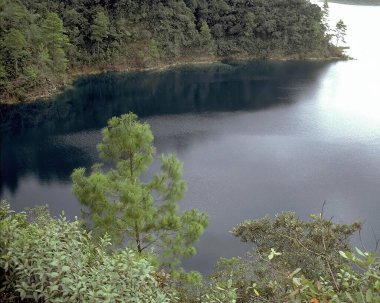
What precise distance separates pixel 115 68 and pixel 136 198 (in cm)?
2588

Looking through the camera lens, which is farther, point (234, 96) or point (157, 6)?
point (157, 6)

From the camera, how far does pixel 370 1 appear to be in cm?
6381

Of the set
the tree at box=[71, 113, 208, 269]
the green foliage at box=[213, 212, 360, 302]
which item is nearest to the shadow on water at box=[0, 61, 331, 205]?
the tree at box=[71, 113, 208, 269]

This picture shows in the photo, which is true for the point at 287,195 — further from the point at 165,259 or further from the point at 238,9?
the point at 238,9

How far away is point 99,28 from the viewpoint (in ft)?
103

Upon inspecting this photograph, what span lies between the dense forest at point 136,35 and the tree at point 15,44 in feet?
0.16

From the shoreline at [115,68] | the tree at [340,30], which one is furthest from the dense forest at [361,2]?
the shoreline at [115,68]

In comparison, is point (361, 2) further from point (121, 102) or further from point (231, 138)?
point (231, 138)

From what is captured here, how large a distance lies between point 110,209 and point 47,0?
1023 inches

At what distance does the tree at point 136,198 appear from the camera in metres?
8.52

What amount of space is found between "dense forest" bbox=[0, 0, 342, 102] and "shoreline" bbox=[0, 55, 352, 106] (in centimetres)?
8

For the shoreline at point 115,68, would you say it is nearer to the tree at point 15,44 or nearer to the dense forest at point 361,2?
the tree at point 15,44

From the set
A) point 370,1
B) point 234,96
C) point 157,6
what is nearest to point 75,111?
point 234,96

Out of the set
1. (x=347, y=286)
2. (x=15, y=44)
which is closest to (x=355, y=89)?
Result: (x=15, y=44)
